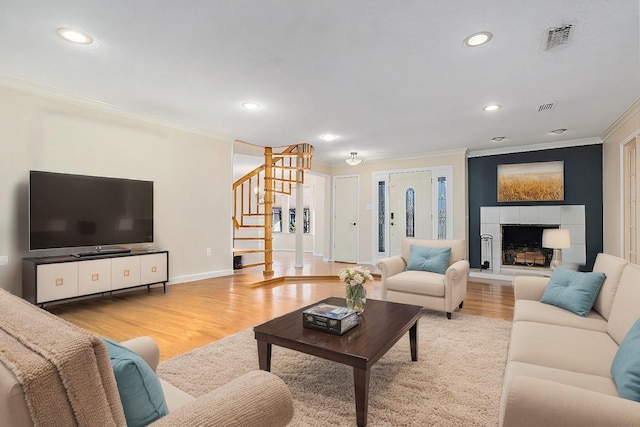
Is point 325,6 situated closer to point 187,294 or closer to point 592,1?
point 592,1

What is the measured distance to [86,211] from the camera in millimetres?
4035

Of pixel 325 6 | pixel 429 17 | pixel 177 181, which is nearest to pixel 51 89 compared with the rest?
pixel 177 181

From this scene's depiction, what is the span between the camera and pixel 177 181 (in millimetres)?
5168

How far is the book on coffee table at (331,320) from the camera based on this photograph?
2.16 meters

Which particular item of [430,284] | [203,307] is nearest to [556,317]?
[430,284]

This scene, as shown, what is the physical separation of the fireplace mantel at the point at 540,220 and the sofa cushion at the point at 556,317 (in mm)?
4237

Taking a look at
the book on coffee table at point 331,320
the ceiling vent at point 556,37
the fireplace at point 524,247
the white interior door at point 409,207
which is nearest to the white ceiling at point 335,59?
the ceiling vent at point 556,37

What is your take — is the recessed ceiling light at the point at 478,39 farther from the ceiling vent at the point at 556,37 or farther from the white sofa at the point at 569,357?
the white sofa at the point at 569,357

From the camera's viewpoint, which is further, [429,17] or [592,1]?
[429,17]

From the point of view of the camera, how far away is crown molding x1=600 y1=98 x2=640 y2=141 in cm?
404

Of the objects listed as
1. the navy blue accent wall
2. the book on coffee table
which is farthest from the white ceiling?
the book on coffee table

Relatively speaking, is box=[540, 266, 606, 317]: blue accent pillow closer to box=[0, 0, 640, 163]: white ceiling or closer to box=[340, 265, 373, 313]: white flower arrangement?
box=[340, 265, 373, 313]: white flower arrangement

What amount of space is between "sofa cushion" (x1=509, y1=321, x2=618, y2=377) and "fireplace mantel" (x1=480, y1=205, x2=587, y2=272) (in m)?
4.73

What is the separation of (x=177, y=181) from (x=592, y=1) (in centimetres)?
506
